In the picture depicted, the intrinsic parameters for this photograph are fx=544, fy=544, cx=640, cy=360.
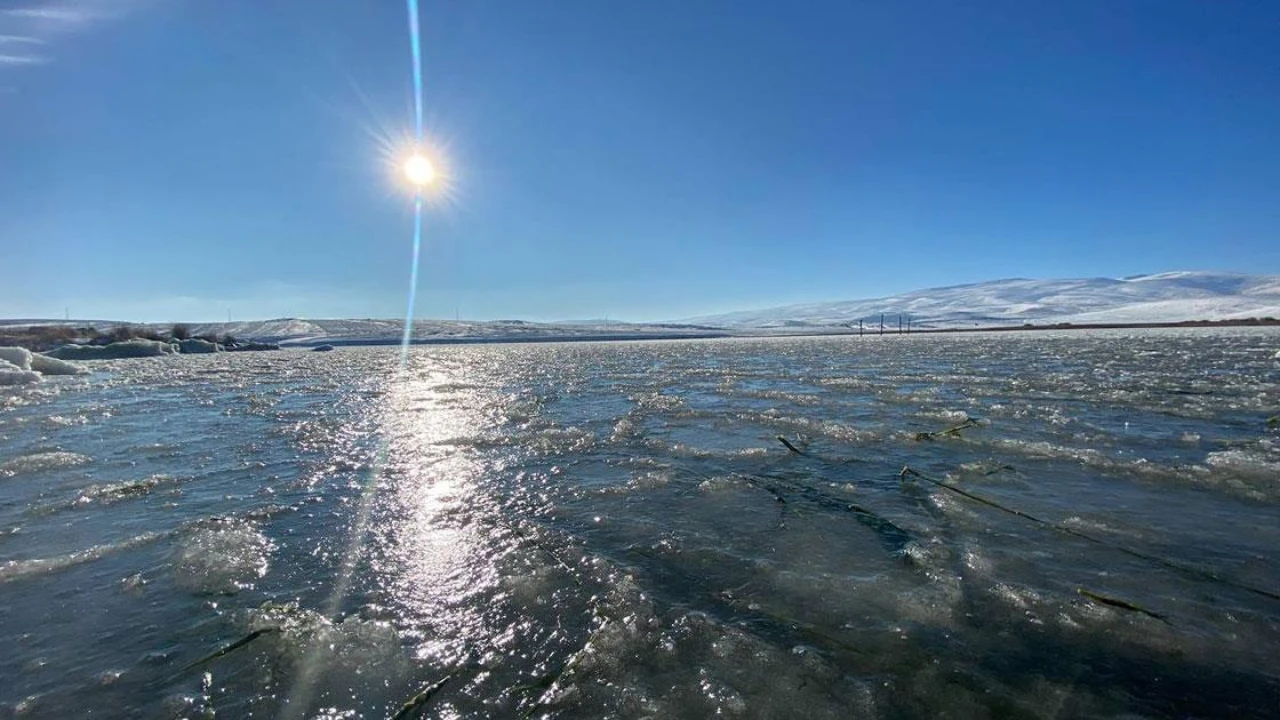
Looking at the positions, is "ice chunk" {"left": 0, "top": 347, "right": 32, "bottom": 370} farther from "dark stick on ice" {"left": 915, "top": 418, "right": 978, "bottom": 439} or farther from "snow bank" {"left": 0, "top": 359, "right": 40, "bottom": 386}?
"dark stick on ice" {"left": 915, "top": 418, "right": 978, "bottom": 439}

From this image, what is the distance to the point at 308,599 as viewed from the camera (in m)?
4.37

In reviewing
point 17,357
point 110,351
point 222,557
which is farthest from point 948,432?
point 110,351

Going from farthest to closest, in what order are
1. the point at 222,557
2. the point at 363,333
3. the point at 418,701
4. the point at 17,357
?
1. the point at 363,333
2. the point at 17,357
3. the point at 222,557
4. the point at 418,701

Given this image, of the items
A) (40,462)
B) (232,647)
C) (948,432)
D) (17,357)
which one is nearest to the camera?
(232,647)

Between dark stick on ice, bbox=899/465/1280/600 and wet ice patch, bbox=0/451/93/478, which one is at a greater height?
dark stick on ice, bbox=899/465/1280/600

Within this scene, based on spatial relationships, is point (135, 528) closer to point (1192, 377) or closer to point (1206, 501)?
point (1206, 501)

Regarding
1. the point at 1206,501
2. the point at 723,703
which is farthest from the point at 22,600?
the point at 1206,501

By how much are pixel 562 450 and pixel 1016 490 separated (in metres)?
6.77

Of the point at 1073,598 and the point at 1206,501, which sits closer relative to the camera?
the point at 1073,598

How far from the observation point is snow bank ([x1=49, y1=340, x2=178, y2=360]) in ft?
170

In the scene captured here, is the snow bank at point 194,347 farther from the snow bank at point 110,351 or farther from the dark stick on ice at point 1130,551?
the dark stick on ice at point 1130,551

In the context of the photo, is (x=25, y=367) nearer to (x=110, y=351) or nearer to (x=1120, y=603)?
(x=110, y=351)

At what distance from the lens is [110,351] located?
55625 millimetres

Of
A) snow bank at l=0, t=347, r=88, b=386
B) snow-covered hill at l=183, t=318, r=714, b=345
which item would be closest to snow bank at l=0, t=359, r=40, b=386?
snow bank at l=0, t=347, r=88, b=386
